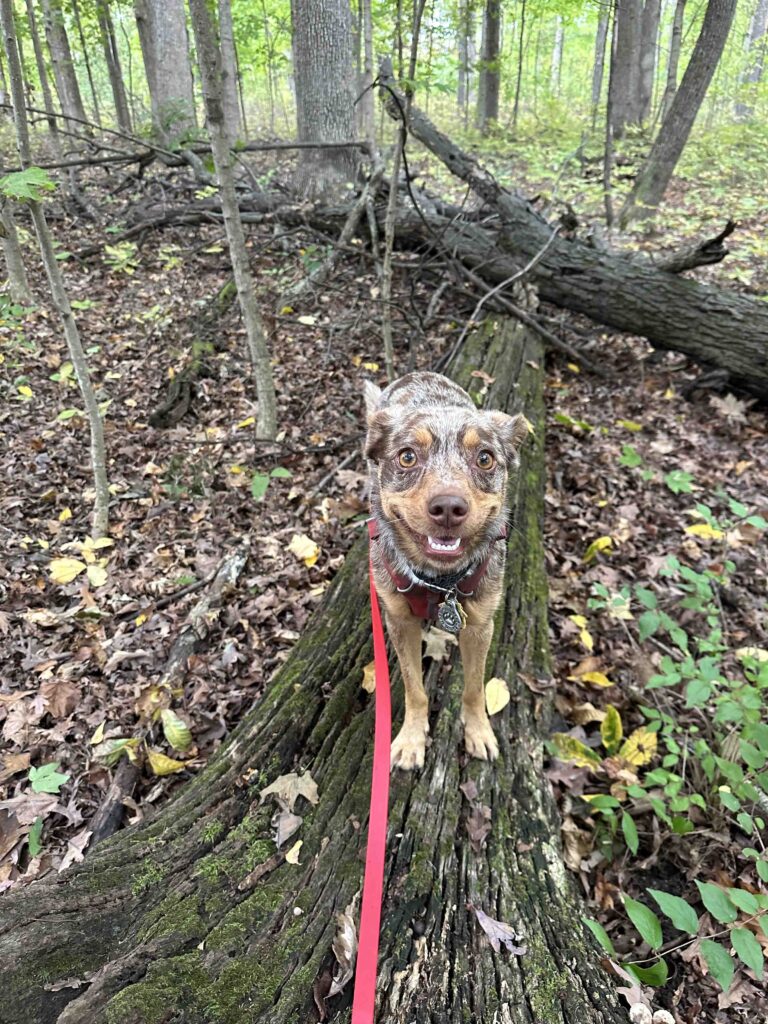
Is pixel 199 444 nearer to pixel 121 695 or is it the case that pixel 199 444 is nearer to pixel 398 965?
pixel 121 695

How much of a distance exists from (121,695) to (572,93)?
116 feet

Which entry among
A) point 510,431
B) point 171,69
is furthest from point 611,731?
point 171,69

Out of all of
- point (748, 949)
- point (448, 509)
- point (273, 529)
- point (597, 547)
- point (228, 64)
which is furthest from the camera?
point (228, 64)

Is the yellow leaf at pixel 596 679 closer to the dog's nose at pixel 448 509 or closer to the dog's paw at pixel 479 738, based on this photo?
the dog's paw at pixel 479 738

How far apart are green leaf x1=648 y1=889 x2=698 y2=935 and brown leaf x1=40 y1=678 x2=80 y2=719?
3.40m

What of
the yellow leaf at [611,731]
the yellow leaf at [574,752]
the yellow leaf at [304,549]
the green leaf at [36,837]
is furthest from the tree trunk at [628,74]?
the green leaf at [36,837]

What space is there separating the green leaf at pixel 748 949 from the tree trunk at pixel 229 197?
519cm

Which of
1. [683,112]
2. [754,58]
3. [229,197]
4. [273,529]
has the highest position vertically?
[754,58]

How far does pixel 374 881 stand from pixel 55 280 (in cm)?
484

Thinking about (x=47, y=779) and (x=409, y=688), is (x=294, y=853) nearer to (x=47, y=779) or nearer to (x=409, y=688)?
(x=409, y=688)

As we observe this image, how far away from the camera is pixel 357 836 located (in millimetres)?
2445

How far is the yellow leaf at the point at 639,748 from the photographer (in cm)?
318

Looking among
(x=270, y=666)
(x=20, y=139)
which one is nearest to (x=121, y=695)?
(x=270, y=666)

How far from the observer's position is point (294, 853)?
2.36 m
